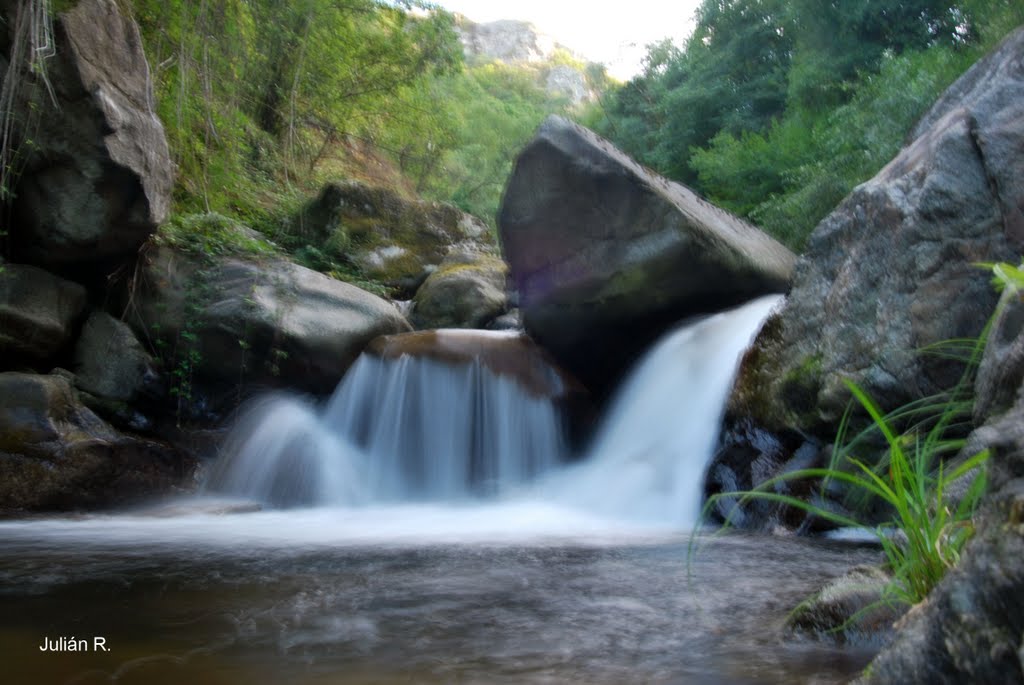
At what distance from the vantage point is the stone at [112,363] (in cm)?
657

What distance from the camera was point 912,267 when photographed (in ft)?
13.6

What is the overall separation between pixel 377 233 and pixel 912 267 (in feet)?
26.3

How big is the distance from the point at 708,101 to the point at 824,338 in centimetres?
1163

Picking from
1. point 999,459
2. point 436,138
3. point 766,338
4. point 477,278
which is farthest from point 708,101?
point 999,459

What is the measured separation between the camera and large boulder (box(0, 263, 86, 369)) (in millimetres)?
6051

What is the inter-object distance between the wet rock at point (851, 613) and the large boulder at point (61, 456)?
17.2 feet

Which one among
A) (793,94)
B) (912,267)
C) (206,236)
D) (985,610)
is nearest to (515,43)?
(793,94)

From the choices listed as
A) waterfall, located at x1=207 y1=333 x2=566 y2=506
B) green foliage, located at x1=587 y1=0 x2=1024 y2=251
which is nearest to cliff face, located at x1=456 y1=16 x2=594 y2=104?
green foliage, located at x1=587 y1=0 x2=1024 y2=251

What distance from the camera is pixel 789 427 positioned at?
469cm

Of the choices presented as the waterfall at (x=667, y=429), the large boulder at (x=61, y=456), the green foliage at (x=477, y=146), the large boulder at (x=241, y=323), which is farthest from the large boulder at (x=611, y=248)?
the green foliage at (x=477, y=146)

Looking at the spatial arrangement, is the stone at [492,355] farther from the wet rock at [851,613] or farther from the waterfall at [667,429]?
the wet rock at [851,613]

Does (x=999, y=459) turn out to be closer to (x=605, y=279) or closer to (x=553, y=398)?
(x=605, y=279)

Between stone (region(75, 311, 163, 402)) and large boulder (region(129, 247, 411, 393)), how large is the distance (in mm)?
211

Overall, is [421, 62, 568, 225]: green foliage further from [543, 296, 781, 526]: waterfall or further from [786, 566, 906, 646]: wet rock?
[786, 566, 906, 646]: wet rock
